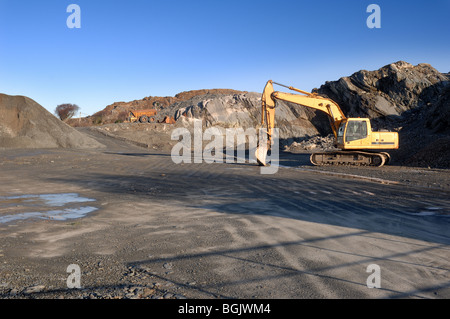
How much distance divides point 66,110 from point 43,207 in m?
74.0

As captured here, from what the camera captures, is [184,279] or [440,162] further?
[440,162]

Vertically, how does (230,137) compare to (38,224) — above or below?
above

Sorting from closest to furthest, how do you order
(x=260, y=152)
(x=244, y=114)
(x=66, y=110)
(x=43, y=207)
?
(x=43, y=207)
(x=260, y=152)
(x=244, y=114)
(x=66, y=110)

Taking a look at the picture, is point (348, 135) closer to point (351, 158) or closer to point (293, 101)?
point (351, 158)

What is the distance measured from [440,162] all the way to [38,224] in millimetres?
19385

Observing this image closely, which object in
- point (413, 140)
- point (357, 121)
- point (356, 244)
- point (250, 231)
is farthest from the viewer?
point (413, 140)

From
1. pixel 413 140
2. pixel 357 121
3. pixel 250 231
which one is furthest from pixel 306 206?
pixel 413 140

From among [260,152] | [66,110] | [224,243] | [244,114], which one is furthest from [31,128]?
[66,110]

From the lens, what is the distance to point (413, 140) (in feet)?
79.3

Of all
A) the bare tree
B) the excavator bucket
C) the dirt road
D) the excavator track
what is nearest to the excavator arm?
the excavator bucket

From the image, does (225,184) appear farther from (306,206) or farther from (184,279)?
(184,279)

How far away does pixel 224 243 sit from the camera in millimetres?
5004
